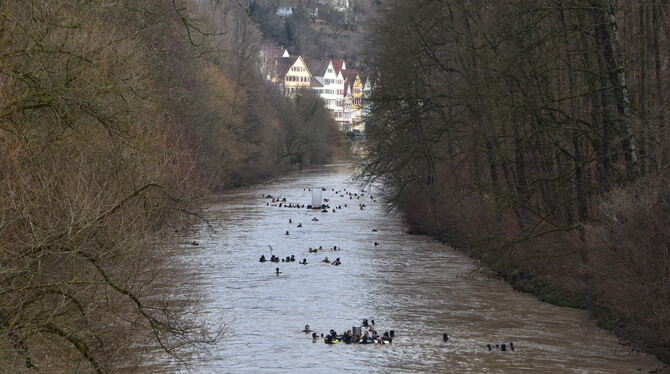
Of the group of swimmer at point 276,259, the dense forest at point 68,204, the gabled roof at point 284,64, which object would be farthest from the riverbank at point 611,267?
the gabled roof at point 284,64

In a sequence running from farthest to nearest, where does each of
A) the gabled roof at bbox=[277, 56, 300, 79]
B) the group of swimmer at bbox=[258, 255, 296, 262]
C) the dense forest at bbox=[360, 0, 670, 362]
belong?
the gabled roof at bbox=[277, 56, 300, 79] < the group of swimmer at bbox=[258, 255, 296, 262] < the dense forest at bbox=[360, 0, 670, 362]

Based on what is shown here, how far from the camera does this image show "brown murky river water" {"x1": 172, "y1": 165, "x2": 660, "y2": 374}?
1655cm

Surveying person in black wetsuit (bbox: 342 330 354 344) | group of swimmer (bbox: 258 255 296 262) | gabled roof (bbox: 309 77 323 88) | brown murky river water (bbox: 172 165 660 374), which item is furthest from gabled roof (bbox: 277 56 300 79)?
person in black wetsuit (bbox: 342 330 354 344)

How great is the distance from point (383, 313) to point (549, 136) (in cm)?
502

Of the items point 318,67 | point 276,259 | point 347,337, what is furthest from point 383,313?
point 318,67

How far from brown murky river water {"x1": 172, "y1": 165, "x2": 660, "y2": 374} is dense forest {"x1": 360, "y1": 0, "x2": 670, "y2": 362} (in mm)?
910

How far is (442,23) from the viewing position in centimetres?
2989

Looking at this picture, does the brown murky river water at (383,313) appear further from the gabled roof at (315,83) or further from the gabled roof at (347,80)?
the gabled roof at (347,80)

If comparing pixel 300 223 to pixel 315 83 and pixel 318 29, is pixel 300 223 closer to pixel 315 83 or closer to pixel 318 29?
pixel 315 83

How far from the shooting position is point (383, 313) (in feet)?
68.7

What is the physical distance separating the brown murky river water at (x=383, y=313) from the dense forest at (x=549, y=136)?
2.99 feet

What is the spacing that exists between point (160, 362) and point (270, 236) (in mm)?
19085

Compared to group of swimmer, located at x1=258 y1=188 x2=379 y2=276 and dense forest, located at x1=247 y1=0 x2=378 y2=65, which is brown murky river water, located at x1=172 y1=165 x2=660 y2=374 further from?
dense forest, located at x1=247 y1=0 x2=378 y2=65

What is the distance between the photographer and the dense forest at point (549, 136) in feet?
51.1
